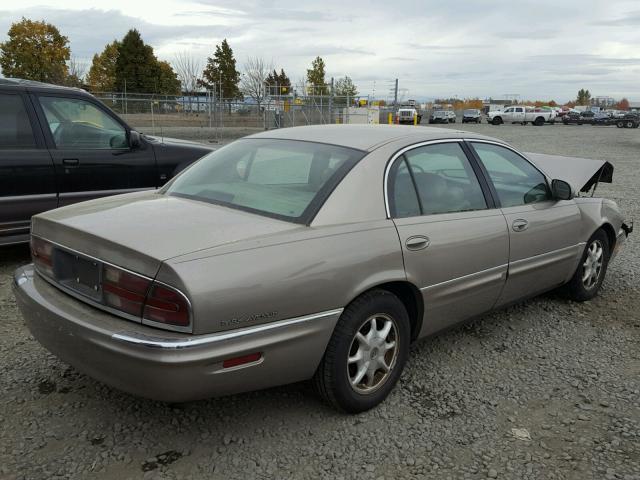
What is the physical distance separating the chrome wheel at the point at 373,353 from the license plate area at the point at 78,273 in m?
1.27

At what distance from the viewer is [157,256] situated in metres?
2.39

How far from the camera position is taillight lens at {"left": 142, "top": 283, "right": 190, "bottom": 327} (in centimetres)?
233

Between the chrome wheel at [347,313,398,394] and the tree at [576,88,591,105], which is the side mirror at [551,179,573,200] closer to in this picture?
the chrome wheel at [347,313,398,394]

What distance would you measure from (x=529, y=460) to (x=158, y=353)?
181 cm

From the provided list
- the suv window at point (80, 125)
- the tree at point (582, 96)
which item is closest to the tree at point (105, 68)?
the suv window at point (80, 125)

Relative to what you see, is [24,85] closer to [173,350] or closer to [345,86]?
[173,350]

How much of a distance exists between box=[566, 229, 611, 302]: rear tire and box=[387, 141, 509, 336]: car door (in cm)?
131

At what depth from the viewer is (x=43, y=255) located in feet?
9.81

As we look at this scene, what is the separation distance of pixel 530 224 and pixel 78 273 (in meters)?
2.92

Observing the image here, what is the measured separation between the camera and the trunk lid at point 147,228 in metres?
2.46

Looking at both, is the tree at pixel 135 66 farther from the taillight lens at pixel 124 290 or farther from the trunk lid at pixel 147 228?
the taillight lens at pixel 124 290

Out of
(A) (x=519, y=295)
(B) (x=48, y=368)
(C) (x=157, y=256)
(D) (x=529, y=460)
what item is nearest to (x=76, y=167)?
(B) (x=48, y=368)

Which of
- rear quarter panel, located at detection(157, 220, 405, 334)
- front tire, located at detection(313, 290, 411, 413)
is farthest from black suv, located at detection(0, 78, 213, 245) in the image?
front tire, located at detection(313, 290, 411, 413)

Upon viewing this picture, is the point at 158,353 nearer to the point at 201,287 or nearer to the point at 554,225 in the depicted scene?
the point at 201,287
